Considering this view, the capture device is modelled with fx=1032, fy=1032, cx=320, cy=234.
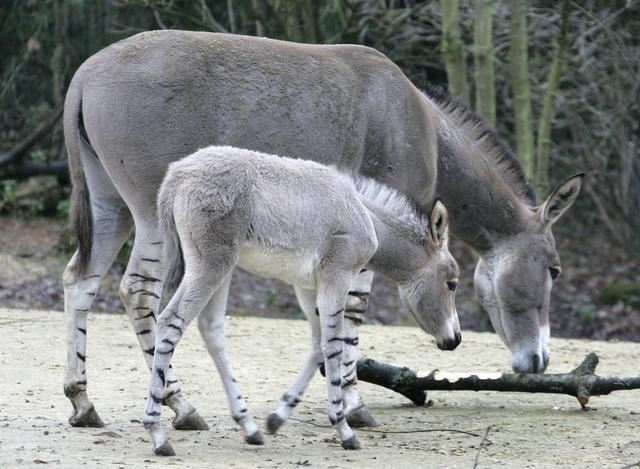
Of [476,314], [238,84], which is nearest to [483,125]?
[238,84]

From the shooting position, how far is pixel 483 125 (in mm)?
7977

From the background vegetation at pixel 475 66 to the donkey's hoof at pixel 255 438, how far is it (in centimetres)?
764

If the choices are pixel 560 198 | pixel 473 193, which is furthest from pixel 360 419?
pixel 560 198

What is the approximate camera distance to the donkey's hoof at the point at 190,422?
627cm

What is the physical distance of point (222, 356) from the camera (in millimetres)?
5855

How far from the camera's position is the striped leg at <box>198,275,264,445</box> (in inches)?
227

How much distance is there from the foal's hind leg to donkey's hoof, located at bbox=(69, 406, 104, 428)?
43 centimetres

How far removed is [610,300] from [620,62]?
144 inches

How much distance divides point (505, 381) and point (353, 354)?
1083 millimetres

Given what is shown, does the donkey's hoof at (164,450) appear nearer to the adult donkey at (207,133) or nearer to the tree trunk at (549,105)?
the adult donkey at (207,133)

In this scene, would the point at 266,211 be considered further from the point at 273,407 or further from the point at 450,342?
the point at 273,407

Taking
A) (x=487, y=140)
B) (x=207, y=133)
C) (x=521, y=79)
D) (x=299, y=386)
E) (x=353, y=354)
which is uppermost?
(x=207, y=133)

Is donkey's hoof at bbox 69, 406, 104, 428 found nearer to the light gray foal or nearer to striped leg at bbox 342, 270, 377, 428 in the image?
the light gray foal

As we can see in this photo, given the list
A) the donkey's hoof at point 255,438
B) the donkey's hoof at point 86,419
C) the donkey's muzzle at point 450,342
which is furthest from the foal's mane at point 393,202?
the donkey's hoof at point 86,419
